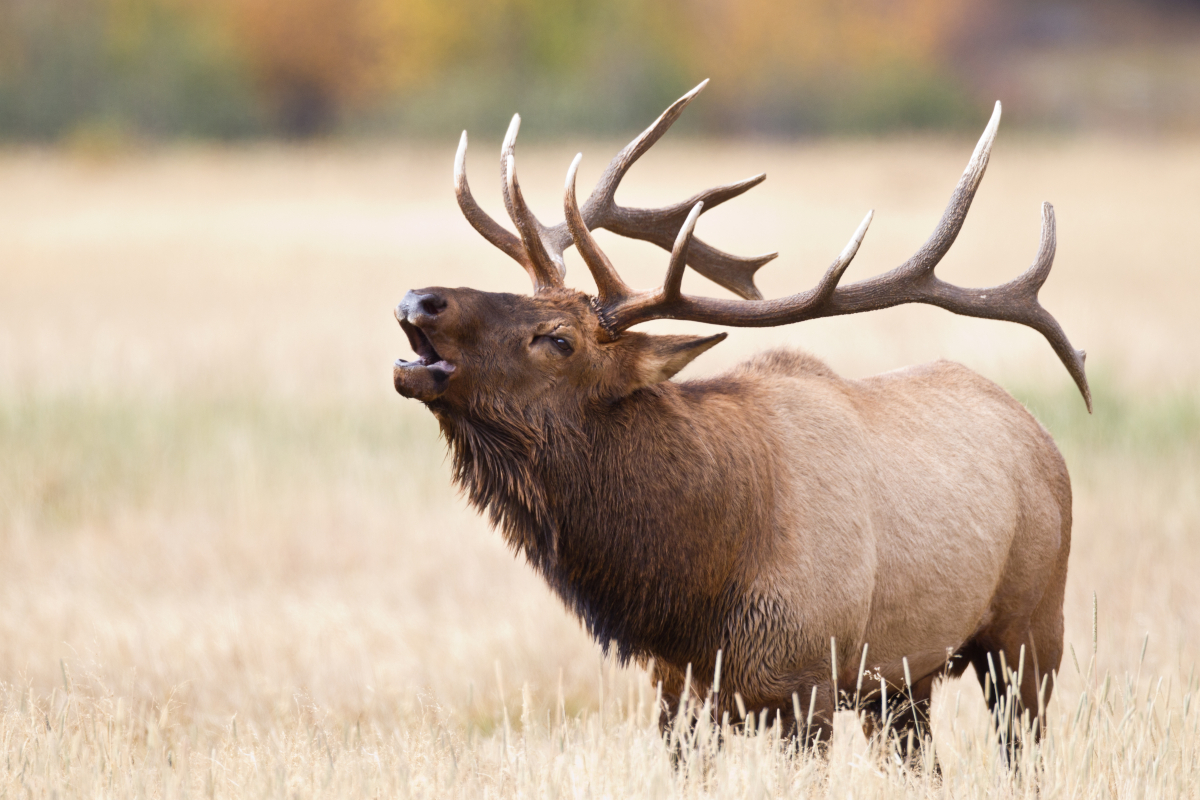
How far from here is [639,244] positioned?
60.8 feet

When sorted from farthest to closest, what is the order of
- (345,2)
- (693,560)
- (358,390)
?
(345,2) → (358,390) → (693,560)

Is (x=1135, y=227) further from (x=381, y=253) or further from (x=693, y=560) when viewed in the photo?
(x=693, y=560)

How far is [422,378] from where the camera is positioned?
3.51 m

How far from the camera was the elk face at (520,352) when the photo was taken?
3.52m

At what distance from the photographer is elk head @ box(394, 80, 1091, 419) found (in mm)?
3570

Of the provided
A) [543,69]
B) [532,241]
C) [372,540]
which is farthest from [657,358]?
[543,69]

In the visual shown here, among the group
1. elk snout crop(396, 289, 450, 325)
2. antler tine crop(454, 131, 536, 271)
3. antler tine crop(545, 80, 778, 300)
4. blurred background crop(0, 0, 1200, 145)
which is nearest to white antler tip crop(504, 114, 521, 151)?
antler tine crop(454, 131, 536, 271)

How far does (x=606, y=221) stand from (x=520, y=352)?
1.10 meters

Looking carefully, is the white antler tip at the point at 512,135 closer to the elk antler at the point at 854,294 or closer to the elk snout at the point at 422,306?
the elk antler at the point at 854,294

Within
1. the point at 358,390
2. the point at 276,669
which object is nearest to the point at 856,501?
the point at 276,669

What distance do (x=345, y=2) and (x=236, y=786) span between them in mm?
63309

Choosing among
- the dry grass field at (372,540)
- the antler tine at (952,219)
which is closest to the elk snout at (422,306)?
the dry grass field at (372,540)

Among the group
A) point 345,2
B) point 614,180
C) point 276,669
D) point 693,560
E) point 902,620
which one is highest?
point 345,2

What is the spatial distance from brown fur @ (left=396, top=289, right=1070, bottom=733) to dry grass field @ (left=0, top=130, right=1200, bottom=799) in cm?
32
